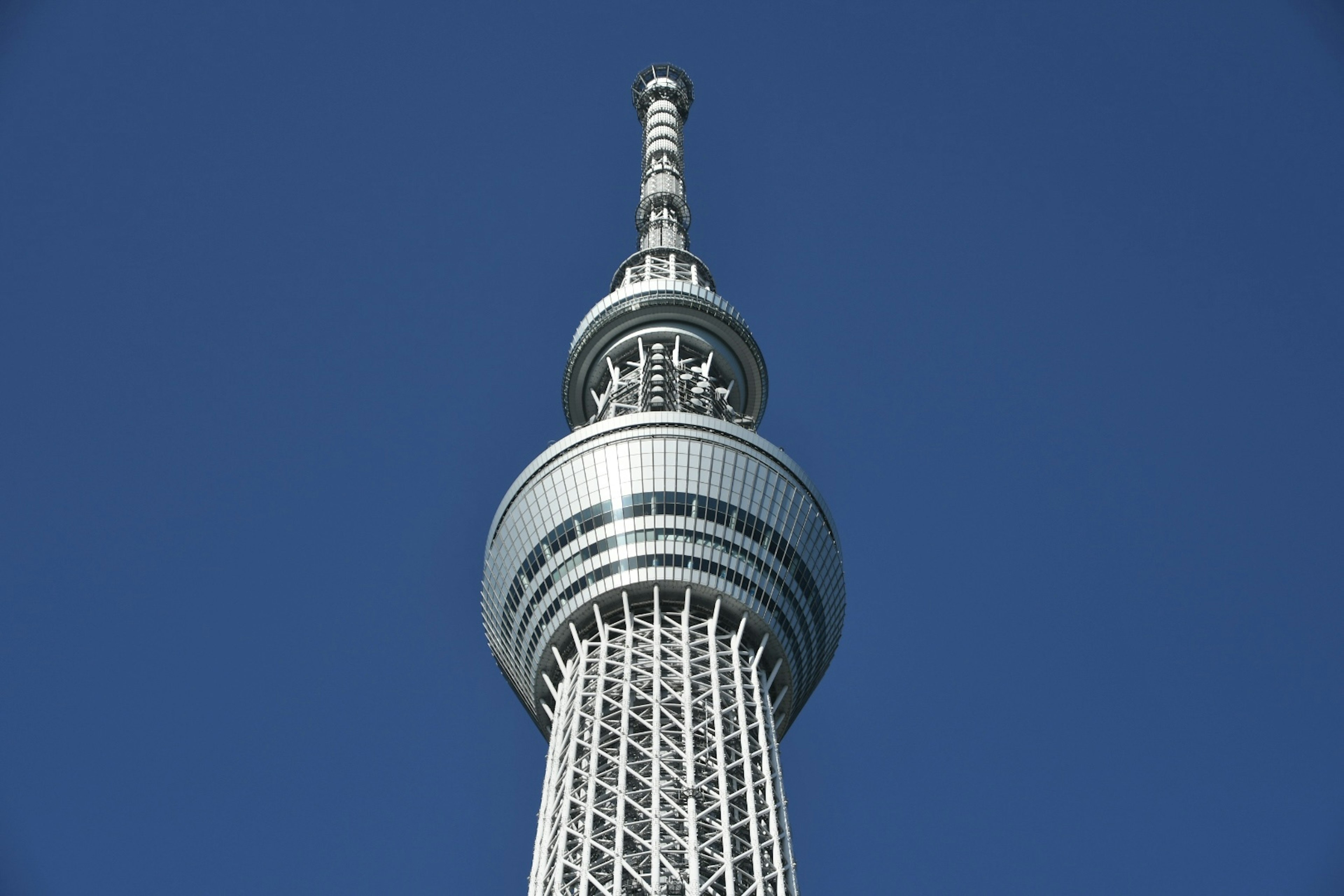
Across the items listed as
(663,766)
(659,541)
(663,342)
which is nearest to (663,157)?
(663,342)

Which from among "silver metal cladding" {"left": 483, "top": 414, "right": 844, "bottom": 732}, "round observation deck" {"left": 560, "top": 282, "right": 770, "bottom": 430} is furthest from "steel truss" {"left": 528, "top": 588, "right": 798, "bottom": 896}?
"round observation deck" {"left": 560, "top": 282, "right": 770, "bottom": 430}

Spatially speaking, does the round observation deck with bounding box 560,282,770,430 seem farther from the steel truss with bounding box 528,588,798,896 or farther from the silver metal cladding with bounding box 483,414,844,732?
the steel truss with bounding box 528,588,798,896

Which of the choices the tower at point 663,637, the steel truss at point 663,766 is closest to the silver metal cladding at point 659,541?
the tower at point 663,637

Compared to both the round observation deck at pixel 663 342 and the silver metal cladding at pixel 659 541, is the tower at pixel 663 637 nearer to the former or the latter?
the silver metal cladding at pixel 659 541

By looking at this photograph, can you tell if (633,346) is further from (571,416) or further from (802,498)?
(802,498)

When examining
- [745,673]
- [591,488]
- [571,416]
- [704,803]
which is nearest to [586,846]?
[704,803]
